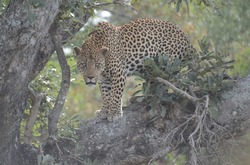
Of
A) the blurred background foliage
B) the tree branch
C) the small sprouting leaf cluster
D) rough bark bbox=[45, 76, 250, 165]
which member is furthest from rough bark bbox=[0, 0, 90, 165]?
the small sprouting leaf cluster

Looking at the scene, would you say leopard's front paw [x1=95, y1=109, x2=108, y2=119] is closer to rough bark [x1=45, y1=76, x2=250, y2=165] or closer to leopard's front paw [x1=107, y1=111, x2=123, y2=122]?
leopard's front paw [x1=107, y1=111, x2=123, y2=122]

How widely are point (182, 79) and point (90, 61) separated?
1.49 m

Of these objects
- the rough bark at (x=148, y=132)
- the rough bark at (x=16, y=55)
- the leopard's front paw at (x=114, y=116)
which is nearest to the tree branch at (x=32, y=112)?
the rough bark at (x=148, y=132)

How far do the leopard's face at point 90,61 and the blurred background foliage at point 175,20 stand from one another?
0.17m

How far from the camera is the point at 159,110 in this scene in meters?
9.07

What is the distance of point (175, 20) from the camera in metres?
18.5

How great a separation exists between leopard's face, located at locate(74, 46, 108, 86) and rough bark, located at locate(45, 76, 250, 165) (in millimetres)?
814

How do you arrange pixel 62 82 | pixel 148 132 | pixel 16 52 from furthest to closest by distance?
pixel 148 132 → pixel 62 82 → pixel 16 52

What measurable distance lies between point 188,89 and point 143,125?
739mm

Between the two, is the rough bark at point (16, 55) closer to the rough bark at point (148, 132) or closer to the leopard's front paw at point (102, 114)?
the rough bark at point (148, 132)

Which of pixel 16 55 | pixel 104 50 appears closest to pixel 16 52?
pixel 16 55

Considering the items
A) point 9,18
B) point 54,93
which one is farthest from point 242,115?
point 9,18

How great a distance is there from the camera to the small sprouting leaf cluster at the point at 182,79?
9.05 metres

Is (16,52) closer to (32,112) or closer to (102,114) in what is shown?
(32,112)
